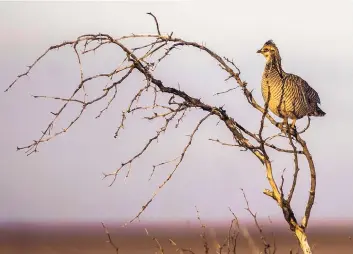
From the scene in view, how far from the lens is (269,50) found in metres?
6.00

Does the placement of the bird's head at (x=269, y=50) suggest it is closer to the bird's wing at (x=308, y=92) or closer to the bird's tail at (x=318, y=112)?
the bird's wing at (x=308, y=92)

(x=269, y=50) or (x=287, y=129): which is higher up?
(x=269, y=50)

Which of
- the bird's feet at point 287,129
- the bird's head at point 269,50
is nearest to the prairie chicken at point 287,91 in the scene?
the bird's head at point 269,50

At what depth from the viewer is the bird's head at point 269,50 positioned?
236 inches

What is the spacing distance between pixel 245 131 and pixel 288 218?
500mm

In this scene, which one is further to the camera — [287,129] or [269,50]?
[269,50]

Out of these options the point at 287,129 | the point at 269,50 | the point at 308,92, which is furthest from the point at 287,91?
the point at 287,129

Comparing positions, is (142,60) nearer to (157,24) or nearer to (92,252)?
(157,24)

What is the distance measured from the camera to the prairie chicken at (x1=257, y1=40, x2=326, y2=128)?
576cm

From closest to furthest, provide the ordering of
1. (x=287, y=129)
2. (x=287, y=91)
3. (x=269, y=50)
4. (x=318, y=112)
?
(x=287, y=129) → (x=287, y=91) → (x=269, y=50) → (x=318, y=112)

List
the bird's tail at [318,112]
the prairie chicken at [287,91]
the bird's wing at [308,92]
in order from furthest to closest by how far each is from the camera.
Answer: the bird's tail at [318,112]
the bird's wing at [308,92]
the prairie chicken at [287,91]

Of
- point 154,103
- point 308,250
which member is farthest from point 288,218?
point 154,103

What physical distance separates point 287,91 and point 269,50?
0.36 m

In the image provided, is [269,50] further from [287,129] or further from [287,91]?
[287,129]
